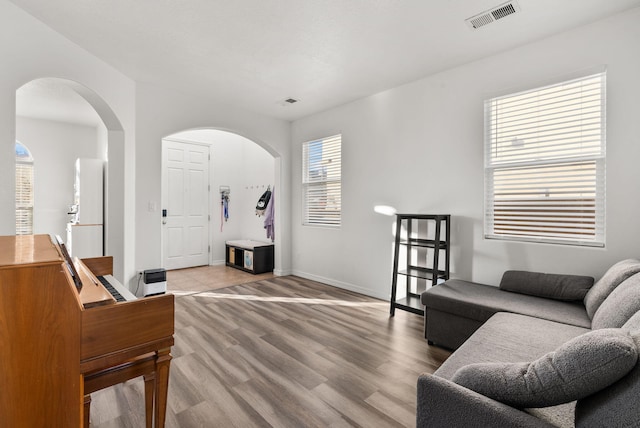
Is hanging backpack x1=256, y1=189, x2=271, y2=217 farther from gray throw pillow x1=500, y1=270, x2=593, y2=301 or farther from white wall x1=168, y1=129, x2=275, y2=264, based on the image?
gray throw pillow x1=500, y1=270, x2=593, y2=301

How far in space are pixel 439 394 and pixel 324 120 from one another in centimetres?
423

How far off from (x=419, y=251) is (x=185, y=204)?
4521mm

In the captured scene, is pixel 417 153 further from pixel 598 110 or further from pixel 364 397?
pixel 364 397

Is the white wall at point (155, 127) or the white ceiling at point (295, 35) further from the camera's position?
the white wall at point (155, 127)

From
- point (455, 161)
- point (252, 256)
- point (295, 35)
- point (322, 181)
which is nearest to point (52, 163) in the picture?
point (252, 256)

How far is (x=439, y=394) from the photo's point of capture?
109 cm

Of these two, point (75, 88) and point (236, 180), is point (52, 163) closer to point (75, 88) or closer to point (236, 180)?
point (236, 180)

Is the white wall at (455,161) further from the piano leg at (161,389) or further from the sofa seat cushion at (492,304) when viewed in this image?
the piano leg at (161,389)

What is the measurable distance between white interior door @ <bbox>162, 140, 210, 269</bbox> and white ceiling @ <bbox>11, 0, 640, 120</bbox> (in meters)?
2.37

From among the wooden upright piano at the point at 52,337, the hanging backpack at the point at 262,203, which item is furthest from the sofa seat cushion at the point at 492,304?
the hanging backpack at the point at 262,203

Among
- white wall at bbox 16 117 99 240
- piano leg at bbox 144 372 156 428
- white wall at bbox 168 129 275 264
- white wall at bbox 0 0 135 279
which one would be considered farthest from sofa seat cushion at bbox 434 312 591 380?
white wall at bbox 16 117 99 240

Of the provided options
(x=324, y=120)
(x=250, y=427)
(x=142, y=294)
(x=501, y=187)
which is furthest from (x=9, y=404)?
(x=324, y=120)

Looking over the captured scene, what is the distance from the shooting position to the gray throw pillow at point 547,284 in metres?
2.37

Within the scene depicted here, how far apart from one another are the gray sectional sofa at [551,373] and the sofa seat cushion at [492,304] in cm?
3
